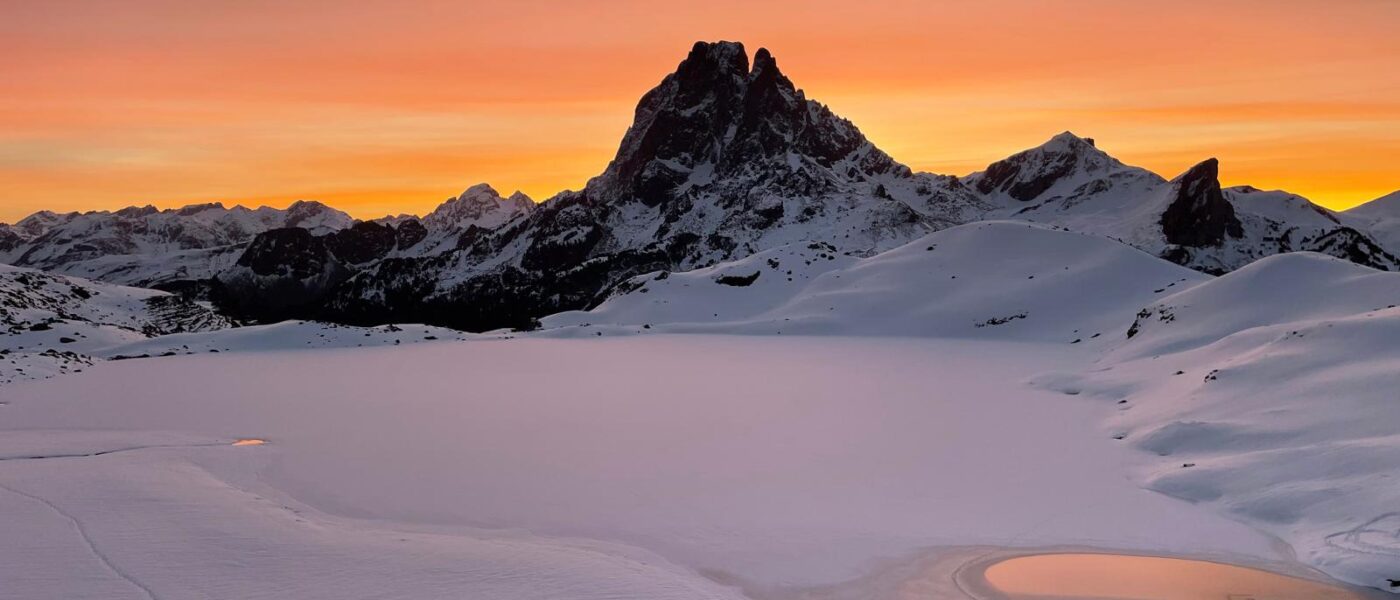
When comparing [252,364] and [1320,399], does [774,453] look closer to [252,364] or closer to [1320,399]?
[1320,399]

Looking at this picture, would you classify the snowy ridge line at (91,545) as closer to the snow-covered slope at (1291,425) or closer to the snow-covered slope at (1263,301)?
the snow-covered slope at (1291,425)

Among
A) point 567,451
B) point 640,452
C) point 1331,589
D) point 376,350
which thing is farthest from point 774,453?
point 376,350

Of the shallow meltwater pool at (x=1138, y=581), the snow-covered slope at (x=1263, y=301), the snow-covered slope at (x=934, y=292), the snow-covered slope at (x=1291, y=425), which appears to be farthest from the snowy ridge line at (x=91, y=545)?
the snow-covered slope at (x=934, y=292)

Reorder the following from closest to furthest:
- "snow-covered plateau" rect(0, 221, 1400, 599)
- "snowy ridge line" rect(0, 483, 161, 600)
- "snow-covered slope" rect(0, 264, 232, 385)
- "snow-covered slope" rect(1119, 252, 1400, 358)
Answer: "snowy ridge line" rect(0, 483, 161, 600) → "snow-covered plateau" rect(0, 221, 1400, 599) → "snow-covered slope" rect(1119, 252, 1400, 358) → "snow-covered slope" rect(0, 264, 232, 385)

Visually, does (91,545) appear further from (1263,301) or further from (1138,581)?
(1263,301)

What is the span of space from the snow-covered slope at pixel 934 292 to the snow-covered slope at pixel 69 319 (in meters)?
43.1

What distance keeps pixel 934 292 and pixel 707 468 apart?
7961cm

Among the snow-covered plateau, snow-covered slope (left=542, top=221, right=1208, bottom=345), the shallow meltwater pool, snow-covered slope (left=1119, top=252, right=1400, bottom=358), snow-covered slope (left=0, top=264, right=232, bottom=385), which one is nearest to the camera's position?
the shallow meltwater pool

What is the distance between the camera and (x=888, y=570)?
16.7 metres

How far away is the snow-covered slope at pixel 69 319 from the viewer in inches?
2152

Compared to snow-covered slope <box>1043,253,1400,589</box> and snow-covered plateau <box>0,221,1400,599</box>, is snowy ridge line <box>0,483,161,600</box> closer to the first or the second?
snow-covered plateau <box>0,221,1400,599</box>

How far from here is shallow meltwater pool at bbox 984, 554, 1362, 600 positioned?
1562 centimetres

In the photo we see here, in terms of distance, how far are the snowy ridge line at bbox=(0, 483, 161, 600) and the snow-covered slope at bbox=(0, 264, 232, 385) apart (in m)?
29.7

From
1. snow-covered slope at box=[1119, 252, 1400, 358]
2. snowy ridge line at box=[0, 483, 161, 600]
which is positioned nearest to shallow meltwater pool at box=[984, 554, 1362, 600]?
snowy ridge line at box=[0, 483, 161, 600]
